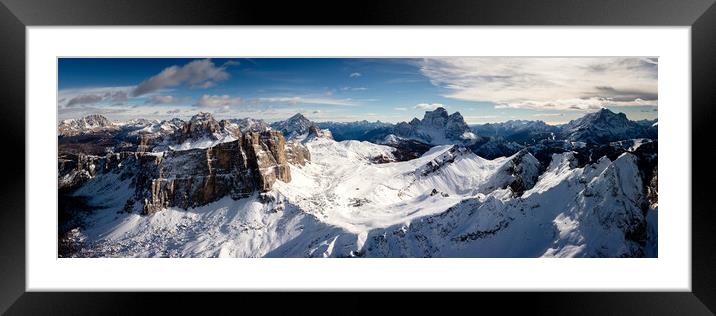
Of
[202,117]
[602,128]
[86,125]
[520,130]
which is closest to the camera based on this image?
[602,128]

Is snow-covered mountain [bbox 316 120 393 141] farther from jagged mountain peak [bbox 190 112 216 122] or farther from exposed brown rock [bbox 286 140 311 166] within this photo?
exposed brown rock [bbox 286 140 311 166]
